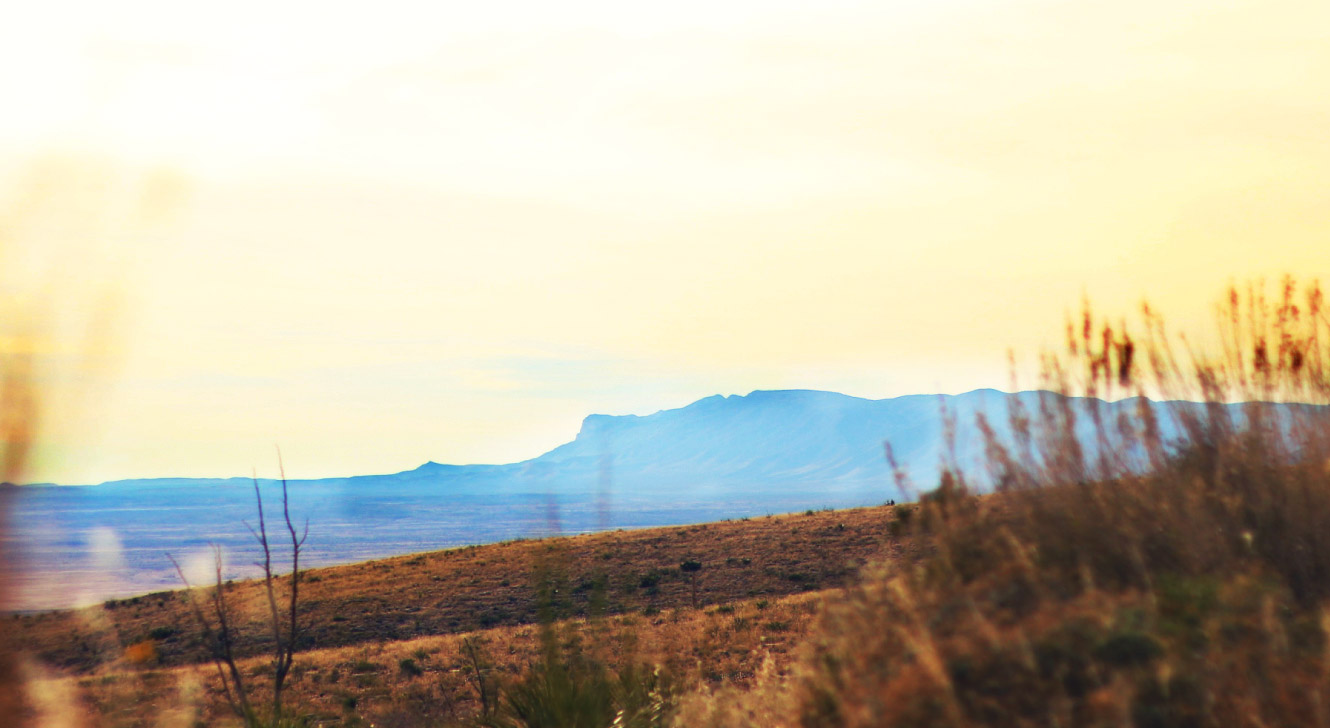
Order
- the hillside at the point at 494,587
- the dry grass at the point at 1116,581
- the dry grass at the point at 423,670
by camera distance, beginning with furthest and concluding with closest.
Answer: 1. the hillside at the point at 494,587
2. the dry grass at the point at 423,670
3. the dry grass at the point at 1116,581

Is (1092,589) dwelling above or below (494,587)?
above

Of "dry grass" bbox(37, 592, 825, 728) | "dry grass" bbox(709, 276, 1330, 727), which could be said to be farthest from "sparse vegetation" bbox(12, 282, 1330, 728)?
"dry grass" bbox(37, 592, 825, 728)

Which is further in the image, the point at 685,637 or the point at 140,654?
the point at 140,654

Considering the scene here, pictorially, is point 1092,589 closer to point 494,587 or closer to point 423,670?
point 423,670

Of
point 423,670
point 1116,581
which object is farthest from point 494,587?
point 1116,581

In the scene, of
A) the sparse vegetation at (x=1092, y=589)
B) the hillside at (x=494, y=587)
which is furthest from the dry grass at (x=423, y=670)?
the sparse vegetation at (x=1092, y=589)

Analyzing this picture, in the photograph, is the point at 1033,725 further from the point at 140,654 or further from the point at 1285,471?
the point at 140,654

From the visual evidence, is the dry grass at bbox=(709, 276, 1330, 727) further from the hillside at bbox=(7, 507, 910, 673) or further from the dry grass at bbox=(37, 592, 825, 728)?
the hillside at bbox=(7, 507, 910, 673)

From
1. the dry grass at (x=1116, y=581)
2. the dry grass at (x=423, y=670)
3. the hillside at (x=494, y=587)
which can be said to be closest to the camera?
the dry grass at (x=1116, y=581)

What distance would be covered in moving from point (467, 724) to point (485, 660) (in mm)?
15832

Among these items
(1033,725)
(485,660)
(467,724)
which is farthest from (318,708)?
(1033,725)

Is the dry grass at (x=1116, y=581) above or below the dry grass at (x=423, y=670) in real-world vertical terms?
above

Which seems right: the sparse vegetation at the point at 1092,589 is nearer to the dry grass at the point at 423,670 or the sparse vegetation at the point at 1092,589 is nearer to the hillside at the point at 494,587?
the dry grass at the point at 423,670

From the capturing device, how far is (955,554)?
195 inches
